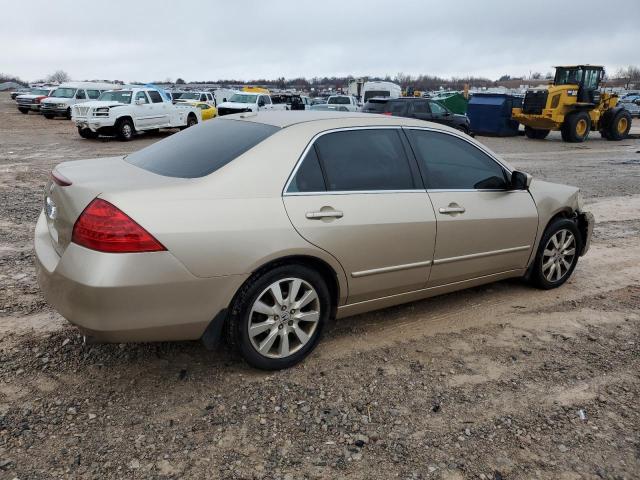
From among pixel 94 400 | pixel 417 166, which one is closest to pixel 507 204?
pixel 417 166

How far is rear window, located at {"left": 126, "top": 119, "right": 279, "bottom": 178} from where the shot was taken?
3.26 m

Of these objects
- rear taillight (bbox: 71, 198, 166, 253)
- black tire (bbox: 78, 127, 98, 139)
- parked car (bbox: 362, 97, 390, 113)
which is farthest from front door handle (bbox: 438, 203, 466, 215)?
black tire (bbox: 78, 127, 98, 139)

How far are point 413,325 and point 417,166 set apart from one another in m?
1.23

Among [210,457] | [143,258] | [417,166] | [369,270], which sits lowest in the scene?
[210,457]

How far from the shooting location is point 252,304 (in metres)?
3.11

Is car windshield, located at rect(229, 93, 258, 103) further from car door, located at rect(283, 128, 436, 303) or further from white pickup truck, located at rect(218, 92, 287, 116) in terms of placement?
car door, located at rect(283, 128, 436, 303)

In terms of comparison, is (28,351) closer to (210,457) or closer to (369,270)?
(210,457)

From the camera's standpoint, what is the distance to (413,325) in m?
4.11

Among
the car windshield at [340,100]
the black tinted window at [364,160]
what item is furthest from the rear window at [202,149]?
the car windshield at [340,100]

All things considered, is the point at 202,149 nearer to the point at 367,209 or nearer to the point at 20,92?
the point at 367,209

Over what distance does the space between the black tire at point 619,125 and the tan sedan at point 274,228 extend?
72.5 ft

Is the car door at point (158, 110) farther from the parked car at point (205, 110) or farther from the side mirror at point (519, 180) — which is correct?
the side mirror at point (519, 180)

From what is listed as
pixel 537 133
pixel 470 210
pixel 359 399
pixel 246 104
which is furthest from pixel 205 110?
pixel 359 399

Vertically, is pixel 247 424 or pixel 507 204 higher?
pixel 507 204
